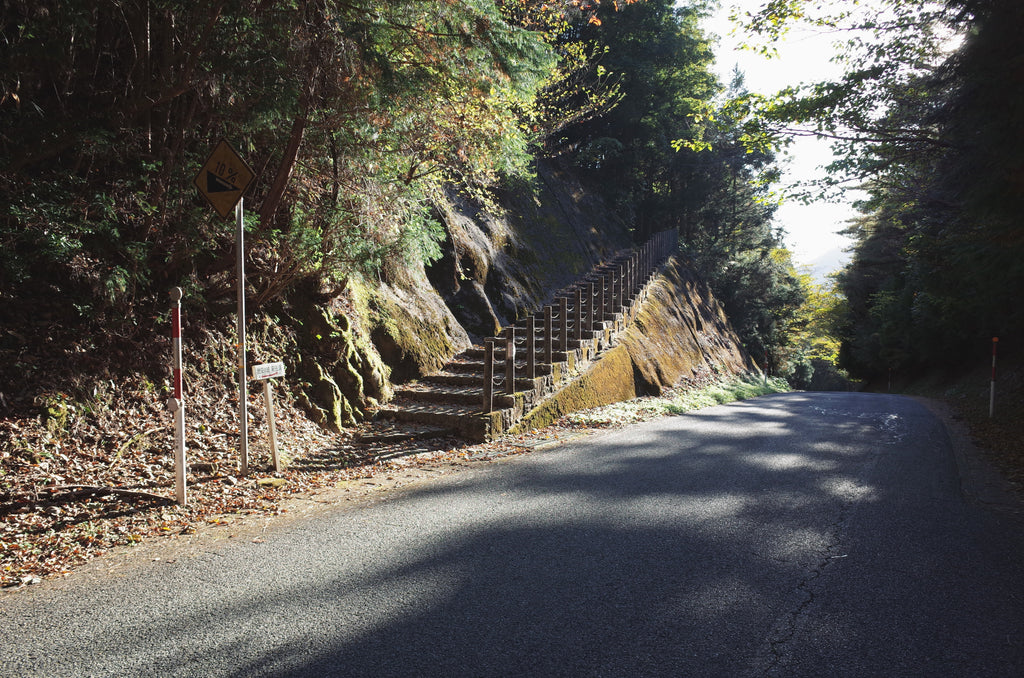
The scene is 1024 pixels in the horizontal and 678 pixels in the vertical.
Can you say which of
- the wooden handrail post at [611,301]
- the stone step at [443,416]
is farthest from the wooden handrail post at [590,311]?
the stone step at [443,416]

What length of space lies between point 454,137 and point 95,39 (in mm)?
4517

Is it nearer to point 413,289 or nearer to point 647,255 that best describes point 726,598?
point 413,289

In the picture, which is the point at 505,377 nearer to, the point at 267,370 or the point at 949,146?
the point at 267,370

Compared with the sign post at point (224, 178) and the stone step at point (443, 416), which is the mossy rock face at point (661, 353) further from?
the sign post at point (224, 178)

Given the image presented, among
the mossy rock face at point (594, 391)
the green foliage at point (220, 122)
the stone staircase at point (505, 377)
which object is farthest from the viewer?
the mossy rock face at point (594, 391)

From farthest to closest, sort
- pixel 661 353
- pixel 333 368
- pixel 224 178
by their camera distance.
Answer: pixel 661 353
pixel 333 368
pixel 224 178

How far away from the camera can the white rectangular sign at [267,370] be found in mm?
5648

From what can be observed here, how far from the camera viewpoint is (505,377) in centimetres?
988

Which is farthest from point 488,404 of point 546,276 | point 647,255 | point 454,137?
point 647,255

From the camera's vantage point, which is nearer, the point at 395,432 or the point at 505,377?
the point at 395,432

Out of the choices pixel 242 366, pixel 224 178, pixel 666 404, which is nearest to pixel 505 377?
pixel 666 404

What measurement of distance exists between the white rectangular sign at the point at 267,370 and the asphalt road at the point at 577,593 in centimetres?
168

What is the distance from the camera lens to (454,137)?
28.4 feet

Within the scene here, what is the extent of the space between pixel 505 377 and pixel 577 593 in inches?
265
